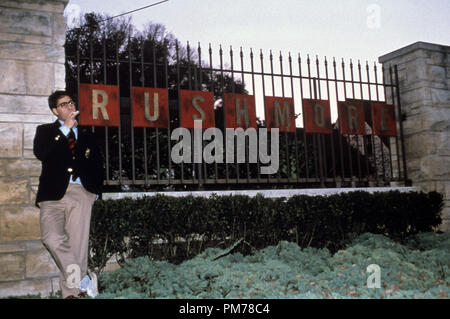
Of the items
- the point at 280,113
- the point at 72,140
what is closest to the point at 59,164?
the point at 72,140

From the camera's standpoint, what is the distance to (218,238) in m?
5.52

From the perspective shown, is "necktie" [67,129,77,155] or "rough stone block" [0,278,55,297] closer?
"necktie" [67,129,77,155]

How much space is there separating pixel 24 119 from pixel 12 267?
1.60m

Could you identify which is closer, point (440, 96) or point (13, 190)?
point (13, 190)

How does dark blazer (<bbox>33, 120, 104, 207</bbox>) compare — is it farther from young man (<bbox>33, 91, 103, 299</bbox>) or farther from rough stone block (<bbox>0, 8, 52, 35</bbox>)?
rough stone block (<bbox>0, 8, 52, 35</bbox>)

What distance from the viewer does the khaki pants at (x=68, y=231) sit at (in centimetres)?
392

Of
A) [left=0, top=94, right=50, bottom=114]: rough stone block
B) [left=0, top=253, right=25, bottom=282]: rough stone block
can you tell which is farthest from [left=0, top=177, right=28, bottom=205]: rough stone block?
[left=0, top=94, right=50, bottom=114]: rough stone block

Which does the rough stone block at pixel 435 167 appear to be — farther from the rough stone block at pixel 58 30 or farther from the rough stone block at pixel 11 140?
the rough stone block at pixel 11 140

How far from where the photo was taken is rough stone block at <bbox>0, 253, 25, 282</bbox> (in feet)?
16.0

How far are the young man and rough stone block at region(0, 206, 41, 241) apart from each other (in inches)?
37.0

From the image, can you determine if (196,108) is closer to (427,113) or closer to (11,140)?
(11,140)

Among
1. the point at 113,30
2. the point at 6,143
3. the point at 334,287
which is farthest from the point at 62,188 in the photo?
the point at 113,30
